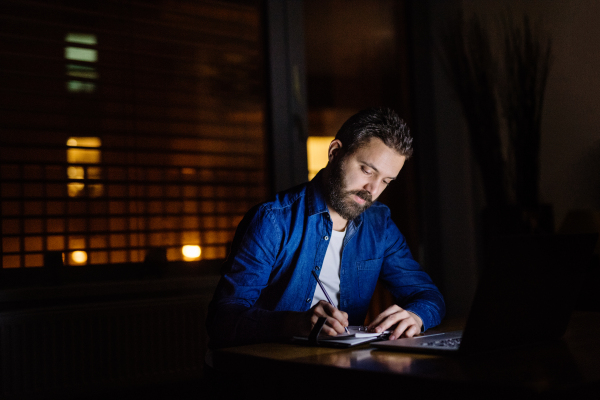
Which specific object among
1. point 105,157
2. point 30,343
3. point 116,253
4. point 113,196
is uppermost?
point 105,157

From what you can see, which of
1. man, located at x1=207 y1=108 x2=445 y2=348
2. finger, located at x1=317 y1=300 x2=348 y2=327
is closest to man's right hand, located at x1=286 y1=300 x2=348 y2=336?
finger, located at x1=317 y1=300 x2=348 y2=327

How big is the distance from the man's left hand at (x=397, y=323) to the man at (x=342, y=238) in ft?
0.72

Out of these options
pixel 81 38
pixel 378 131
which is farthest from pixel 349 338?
A: pixel 81 38

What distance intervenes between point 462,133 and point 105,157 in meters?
2.14

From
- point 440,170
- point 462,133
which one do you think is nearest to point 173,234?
point 440,170

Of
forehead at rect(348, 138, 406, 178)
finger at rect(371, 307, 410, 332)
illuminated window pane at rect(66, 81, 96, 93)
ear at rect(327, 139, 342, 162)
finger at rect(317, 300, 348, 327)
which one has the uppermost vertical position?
illuminated window pane at rect(66, 81, 96, 93)

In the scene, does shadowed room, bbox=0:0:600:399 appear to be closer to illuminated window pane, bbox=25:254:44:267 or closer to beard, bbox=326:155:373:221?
illuminated window pane, bbox=25:254:44:267

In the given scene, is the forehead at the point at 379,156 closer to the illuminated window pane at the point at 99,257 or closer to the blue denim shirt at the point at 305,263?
the blue denim shirt at the point at 305,263

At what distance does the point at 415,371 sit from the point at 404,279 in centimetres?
85

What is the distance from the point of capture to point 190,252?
2.70 meters

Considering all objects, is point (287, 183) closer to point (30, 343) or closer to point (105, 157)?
point (105, 157)

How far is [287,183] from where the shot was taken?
2.88 metres

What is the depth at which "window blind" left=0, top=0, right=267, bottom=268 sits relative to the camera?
234cm

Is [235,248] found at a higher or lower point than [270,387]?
higher
